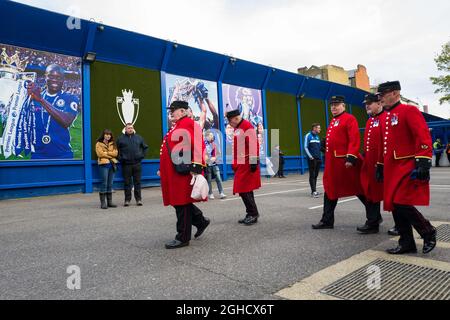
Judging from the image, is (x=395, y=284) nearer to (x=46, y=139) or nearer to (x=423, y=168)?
(x=423, y=168)

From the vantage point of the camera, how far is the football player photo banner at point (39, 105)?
10.3 metres

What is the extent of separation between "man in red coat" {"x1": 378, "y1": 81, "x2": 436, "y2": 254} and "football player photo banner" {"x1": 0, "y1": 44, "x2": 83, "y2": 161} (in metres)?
10.0

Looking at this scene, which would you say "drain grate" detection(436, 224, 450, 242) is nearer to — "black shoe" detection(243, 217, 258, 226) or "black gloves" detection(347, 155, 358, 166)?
"black gloves" detection(347, 155, 358, 166)

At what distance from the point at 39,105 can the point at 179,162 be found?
8420 mm

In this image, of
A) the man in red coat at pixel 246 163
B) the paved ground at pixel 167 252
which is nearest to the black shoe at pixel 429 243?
the paved ground at pixel 167 252

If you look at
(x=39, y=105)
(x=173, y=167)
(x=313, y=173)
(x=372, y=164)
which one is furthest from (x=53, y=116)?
(x=372, y=164)

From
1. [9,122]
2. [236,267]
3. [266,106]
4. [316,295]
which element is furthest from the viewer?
[266,106]

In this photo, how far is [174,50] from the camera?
46.6ft

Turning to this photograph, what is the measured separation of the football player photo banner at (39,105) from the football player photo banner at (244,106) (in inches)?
277

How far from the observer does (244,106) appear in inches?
700

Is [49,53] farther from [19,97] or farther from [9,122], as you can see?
[9,122]
